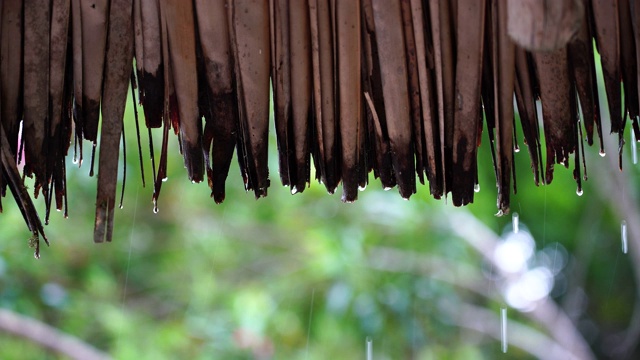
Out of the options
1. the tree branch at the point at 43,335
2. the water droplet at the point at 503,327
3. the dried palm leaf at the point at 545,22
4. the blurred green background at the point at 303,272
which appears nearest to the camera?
the dried palm leaf at the point at 545,22

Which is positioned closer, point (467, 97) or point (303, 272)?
point (467, 97)

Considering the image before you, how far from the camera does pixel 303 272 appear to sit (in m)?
3.52

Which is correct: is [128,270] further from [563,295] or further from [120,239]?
[563,295]

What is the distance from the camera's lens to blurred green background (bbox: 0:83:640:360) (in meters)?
3.37

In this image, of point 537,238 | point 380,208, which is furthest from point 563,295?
point 380,208

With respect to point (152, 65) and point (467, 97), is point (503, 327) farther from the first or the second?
point (152, 65)

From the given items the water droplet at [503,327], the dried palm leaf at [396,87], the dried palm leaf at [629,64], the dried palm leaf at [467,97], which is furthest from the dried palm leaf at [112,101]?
the water droplet at [503,327]

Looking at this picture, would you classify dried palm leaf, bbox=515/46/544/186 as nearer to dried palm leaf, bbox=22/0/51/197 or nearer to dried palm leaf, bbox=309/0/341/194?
dried palm leaf, bbox=309/0/341/194

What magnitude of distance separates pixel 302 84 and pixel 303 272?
8.11 ft

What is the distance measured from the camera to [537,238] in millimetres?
4074

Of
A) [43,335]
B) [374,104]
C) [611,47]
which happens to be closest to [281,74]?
[374,104]

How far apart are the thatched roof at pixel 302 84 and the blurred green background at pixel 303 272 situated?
2.19 metres

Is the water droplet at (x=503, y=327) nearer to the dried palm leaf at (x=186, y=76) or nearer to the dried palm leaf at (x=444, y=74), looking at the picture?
the dried palm leaf at (x=444, y=74)

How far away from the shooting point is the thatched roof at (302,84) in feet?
3.47
